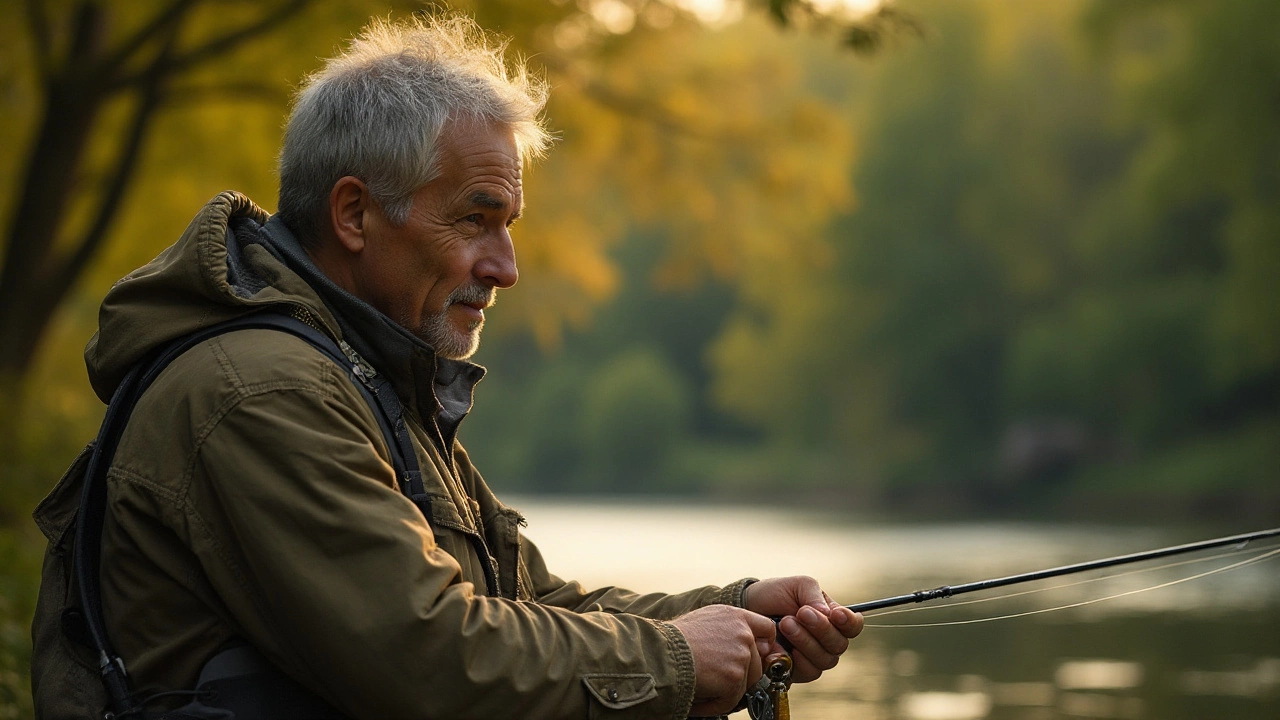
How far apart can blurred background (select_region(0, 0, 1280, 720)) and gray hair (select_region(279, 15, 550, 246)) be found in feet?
3.16

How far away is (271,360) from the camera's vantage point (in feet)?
7.22

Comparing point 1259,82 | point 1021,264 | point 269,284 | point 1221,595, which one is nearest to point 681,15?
point 1221,595

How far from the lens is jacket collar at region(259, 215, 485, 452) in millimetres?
2473

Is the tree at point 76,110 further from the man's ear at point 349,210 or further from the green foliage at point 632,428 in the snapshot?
the green foliage at point 632,428

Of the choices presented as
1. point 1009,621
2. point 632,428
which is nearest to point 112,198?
point 1009,621

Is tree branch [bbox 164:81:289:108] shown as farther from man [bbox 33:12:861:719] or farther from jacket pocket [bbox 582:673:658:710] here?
jacket pocket [bbox 582:673:658:710]

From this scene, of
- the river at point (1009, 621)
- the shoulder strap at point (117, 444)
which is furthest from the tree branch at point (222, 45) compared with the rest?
the shoulder strap at point (117, 444)

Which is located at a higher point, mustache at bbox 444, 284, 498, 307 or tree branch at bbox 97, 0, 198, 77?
tree branch at bbox 97, 0, 198, 77

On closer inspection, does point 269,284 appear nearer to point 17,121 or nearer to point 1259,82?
point 17,121

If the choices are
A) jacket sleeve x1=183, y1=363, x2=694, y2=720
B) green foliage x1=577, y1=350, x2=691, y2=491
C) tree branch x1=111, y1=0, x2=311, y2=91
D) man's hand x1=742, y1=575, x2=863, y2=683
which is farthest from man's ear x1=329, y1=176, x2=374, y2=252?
green foliage x1=577, y1=350, x2=691, y2=491

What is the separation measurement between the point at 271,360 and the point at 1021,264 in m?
31.0

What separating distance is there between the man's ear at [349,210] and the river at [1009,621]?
130 cm

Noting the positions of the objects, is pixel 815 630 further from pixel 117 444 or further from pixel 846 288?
pixel 846 288

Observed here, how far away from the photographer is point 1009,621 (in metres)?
11.3
